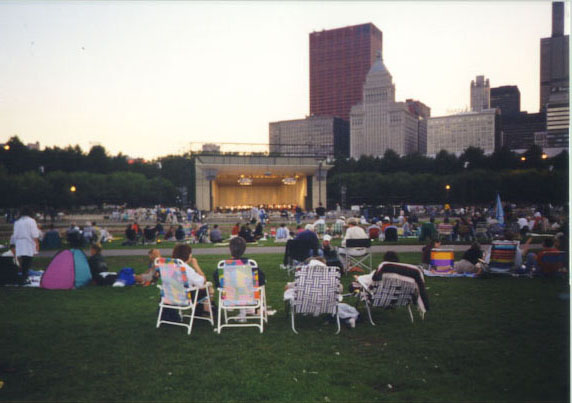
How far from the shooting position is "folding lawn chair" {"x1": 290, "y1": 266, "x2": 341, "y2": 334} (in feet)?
17.7

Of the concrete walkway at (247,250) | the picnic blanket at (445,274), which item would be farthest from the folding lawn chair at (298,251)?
the concrete walkway at (247,250)

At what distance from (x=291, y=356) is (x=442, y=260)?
6032mm

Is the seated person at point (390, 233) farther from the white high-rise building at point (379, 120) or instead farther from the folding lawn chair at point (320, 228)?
the white high-rise building at point (379, 120)

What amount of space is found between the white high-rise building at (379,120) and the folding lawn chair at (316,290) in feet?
436

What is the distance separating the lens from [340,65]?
183750mm

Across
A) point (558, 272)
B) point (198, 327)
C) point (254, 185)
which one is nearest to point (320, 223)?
point (558, 272)

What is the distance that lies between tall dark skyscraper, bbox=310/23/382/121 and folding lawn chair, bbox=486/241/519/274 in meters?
176

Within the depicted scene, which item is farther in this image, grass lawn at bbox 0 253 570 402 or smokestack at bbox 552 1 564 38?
grass lawn at bbox 0 253 570 402

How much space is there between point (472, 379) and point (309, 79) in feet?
647

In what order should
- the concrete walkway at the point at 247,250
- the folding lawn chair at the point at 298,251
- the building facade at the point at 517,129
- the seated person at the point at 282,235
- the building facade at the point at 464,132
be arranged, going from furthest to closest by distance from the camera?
the building facade at the point at 464,132 < the building facade at the point at 517,129 < the seated person at the point at 282,235 < the concrete walkway at the point at 247,250 < the folding lawn chair at the point at 298,251

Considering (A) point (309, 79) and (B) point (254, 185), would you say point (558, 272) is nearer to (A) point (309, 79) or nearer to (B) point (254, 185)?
(B) point (254, 185)

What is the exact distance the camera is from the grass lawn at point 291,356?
12.3ft

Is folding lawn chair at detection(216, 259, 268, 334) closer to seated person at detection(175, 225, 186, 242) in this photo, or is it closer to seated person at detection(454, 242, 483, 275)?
seated person at detection(454, 242, 483, 275)

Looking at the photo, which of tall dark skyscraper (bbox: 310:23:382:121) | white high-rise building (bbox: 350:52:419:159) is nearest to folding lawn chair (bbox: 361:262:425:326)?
white high-rise building (bbox: 350:52:419:159)
